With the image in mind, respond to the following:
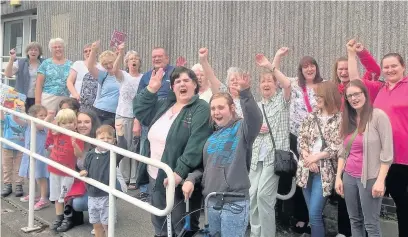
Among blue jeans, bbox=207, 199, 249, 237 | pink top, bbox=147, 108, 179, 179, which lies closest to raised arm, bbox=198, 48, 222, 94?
pink top, bbox=147, 108, 179, 179

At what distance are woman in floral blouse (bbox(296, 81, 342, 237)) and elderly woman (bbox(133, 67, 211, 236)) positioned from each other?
999mm

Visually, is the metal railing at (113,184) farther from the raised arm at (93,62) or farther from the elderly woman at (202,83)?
the elderly woman at (202,83)

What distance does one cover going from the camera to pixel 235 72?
3904 millimetres

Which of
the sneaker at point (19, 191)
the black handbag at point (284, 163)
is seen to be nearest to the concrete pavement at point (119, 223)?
the sneaker at point (19, 191)

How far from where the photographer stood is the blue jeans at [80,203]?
14.6 feet

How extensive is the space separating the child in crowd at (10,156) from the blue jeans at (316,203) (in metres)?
3.58

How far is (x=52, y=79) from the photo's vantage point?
578 centimetres

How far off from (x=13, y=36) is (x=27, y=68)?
292 inches

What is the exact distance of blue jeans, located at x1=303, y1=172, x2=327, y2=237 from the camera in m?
3.80

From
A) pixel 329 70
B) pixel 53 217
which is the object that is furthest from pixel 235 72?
pixel 53 217

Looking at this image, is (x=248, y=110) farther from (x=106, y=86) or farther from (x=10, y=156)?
(x=10, y=156)

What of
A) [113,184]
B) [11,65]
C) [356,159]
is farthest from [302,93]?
[11,65]

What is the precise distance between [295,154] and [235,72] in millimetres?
972

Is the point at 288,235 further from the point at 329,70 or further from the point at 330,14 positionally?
the point at 330,14
